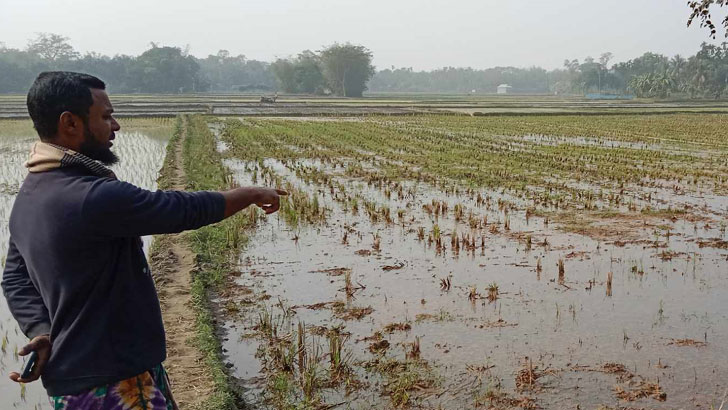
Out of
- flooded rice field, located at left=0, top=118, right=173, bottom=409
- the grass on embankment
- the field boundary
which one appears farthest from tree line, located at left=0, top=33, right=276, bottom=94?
the field boundary

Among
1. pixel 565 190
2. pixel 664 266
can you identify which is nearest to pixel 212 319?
pixel 664 266

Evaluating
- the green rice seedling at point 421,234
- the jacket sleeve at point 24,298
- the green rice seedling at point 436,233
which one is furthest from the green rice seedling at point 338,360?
the green rice seedling at point 421,234

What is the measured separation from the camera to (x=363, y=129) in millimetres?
24250

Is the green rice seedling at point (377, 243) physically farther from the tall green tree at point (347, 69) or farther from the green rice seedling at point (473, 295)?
the tall green tree at point (347, 69)

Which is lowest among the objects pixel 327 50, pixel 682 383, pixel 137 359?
pixel 682 383

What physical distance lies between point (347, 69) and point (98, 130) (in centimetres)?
6760

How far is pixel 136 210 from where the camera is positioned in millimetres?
1765

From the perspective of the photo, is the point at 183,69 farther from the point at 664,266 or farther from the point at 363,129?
the point at 664,266

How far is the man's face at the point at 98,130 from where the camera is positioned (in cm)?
191

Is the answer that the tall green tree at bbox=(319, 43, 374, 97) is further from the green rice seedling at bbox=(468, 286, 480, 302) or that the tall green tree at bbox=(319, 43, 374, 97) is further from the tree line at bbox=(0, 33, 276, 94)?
the green rice seedling at bbox=(468, 286, 480, 302)

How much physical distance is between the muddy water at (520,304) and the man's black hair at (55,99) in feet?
8.03

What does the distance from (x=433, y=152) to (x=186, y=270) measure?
1092 centimetres

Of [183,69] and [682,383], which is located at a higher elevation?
[183,69]

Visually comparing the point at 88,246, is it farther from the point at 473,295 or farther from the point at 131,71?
the point at 131,71
